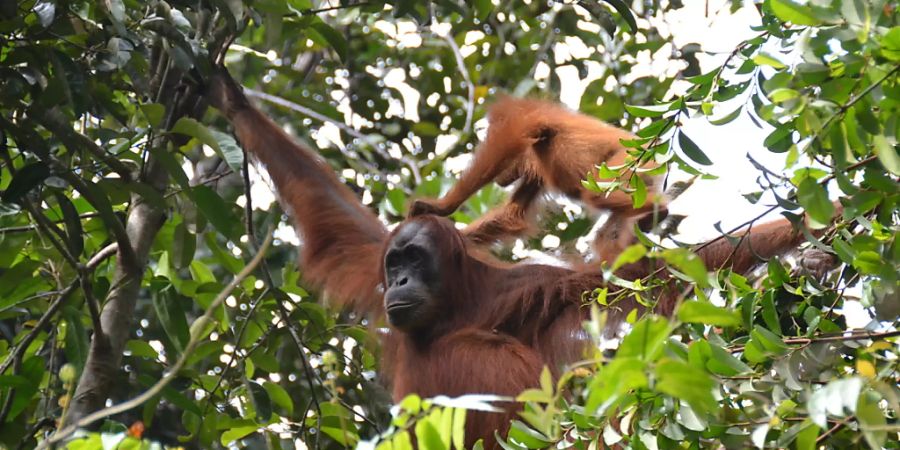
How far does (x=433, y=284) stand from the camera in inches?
198

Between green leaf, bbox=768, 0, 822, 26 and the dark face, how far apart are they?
9.56 feet

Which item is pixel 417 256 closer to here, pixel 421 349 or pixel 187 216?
pixel 421 349

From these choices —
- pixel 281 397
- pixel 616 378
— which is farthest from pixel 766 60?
pixel 281 397

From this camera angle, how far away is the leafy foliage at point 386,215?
2.17 metres

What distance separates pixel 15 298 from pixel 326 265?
166cm

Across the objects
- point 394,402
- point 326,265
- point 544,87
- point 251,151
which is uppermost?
point 544,87

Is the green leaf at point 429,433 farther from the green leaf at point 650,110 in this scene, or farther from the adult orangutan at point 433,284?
the adult orangutan at point 433,284

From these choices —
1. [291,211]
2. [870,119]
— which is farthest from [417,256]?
[870,119]

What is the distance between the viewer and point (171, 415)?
628 centimetres

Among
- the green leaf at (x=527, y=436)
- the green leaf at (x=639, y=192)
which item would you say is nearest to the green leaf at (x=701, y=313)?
the green leaf at (x=527, y=436)

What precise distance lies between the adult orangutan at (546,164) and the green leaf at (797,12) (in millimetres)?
1936

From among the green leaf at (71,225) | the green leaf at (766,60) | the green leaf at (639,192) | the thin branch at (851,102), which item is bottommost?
the thin branch at (851,102)

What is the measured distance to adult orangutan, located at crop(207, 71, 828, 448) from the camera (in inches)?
181

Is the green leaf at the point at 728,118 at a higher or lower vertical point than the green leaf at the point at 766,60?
higher
